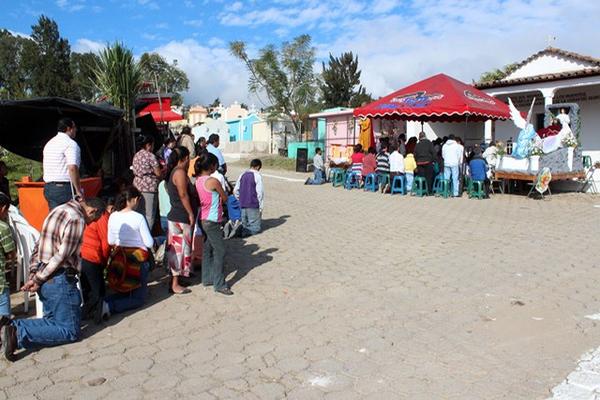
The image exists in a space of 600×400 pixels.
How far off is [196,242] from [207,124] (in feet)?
Result: 155

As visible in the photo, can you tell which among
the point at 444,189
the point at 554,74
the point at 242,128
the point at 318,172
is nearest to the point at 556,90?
the point at 554,74

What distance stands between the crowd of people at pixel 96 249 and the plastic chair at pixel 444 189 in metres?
9.10

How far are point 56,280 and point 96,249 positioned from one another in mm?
839

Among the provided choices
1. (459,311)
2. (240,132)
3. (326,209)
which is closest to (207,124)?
(240,132)

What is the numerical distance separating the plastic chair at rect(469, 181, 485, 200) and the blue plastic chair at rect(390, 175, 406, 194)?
182 centimetres

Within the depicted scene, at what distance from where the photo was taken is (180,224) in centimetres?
595

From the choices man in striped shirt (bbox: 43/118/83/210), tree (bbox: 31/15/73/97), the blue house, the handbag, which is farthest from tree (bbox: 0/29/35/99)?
the handbag

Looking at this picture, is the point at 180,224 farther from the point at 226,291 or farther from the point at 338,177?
the point at 338,177

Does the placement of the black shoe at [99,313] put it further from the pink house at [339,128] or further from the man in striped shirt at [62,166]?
the pink house at [339,128]

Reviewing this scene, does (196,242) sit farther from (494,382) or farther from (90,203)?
(494,382)

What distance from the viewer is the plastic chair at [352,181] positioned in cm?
1661

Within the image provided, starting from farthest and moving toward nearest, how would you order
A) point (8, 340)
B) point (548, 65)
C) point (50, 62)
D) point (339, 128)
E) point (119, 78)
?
point (50, 62) → point (339, 128) → point (548, 65) → point (119, 78) → point (8, 340)

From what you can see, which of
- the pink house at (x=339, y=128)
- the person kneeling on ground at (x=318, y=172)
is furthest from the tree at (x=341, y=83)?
the person kneeling on ground at (x=318, y=172)

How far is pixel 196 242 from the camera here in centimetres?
667
